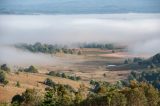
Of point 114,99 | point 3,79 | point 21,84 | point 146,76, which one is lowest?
point 146,76

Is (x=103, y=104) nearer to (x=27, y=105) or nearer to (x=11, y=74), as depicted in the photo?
(x=27, y=105)

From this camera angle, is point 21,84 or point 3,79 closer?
point 3,79

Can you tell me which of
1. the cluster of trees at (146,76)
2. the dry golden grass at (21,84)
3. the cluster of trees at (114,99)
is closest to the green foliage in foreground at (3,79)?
the dry golden grass at (21,84)

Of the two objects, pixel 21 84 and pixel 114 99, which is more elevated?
pixel 114 99

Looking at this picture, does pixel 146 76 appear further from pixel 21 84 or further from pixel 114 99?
pixel 114 99

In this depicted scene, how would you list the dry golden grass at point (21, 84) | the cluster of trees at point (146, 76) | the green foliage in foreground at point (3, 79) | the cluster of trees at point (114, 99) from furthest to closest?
the cluster of trees at point (146, 76), the green foliage in foreground at point (3, 79), the dry golden grass at point (21, 84), the cluster of trees at point (114, 99)

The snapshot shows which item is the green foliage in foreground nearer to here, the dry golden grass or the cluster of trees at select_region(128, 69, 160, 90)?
the dry golden grass

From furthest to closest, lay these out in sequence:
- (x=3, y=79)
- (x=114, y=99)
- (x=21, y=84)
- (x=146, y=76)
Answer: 1. (x=146, y=76)
2. (x=21, y=84)
3. (x=3, y=79)
4. (x=114, y=99)

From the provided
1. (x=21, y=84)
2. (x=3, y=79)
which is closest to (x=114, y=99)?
(x=3, y=79)

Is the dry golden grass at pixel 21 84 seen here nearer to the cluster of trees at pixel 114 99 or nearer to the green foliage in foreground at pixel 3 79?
the green foliage in foreground at pixel 3 79

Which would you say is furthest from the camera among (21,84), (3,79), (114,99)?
(21,84)

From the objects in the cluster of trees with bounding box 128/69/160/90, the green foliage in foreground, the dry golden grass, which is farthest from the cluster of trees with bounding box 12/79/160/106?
the cluster of trees with bounding box 128/69/160/90
